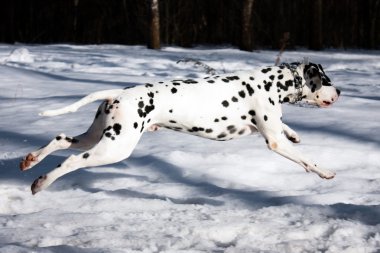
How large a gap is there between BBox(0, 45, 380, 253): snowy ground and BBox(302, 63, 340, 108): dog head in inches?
29.3

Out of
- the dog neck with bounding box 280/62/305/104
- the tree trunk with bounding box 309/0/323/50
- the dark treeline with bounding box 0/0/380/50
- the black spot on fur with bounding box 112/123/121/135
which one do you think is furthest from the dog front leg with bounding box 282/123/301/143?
the dark treeline with bounding box 0/0/380/50

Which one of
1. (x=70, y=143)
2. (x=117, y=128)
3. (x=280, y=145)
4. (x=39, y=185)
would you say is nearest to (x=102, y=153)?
(x=117, y=128)

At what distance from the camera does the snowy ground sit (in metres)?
3.64

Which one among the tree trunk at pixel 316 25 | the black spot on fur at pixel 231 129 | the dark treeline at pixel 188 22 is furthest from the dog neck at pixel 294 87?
the dark treeline at pixel 188 22

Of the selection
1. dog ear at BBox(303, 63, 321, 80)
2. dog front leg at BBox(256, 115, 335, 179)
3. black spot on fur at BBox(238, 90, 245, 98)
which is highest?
dog ear at BBox(303, 63, 321, 80)

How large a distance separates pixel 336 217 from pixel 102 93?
6.49 ft

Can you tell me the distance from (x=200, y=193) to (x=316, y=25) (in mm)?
19492

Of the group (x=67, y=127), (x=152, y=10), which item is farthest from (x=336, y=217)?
(x=152, y=10)

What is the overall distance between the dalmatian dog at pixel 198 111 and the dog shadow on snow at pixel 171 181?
0.42m

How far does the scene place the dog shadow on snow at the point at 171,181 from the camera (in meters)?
4.23

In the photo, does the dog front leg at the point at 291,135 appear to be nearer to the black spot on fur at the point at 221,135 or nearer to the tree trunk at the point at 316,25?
the black spot on fur at the point at 221,135

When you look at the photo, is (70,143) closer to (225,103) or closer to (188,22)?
(225,103)

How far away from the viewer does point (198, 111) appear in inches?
185

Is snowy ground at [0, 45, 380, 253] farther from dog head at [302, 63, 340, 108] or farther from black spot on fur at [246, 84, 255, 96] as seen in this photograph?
black spot on fur at [246, 84, 255, 96]
